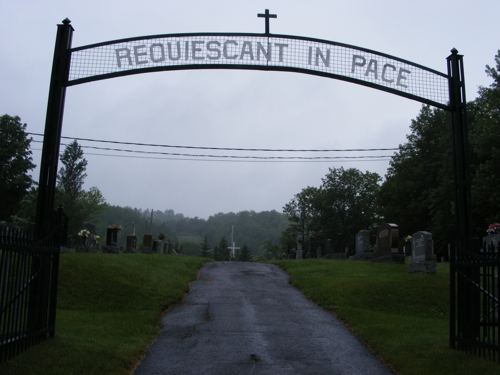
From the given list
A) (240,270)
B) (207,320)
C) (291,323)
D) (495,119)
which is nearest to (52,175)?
(207,320)

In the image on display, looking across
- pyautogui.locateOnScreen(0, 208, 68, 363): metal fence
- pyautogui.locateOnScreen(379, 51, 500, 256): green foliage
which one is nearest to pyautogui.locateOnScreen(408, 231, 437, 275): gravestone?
pyautogui.locateOnScreen(0, 208, 68, 363): metal fence

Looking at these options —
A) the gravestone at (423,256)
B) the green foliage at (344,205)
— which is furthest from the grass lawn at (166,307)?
the green foliage at (344,205)

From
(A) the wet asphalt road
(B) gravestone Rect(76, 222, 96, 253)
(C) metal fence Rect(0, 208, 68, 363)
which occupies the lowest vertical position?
(A) the wet asphalt road

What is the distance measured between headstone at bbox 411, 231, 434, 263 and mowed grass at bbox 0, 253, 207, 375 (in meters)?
8.33

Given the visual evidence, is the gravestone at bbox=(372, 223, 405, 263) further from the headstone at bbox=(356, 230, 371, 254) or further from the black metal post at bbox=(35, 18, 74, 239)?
the black metal post at bbox=(35, 18, 74, 239)

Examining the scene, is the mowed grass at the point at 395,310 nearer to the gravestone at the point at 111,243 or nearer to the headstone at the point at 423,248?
the headstone at the point at 423,248

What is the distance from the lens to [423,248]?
20.0m

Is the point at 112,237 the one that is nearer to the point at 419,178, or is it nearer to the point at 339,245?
the point at 339,245

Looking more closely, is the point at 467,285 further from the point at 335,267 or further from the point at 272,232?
the point at 272,232

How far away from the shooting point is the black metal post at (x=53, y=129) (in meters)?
8.86

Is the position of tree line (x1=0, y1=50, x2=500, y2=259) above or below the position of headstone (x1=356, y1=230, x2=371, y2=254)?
above

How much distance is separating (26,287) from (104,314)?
491 centimetres

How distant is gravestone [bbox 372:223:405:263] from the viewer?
23.5 meters

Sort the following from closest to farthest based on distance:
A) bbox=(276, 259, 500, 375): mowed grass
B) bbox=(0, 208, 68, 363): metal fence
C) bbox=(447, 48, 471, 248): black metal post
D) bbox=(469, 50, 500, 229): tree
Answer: bbox=(0, 208, 68, 363): metal fence < bbox=(276, 259, 500, 375): mowed grass < bbox=(447, 48, 471, 248): black metal post < bbox=(469, 50, 500, 229): tree
